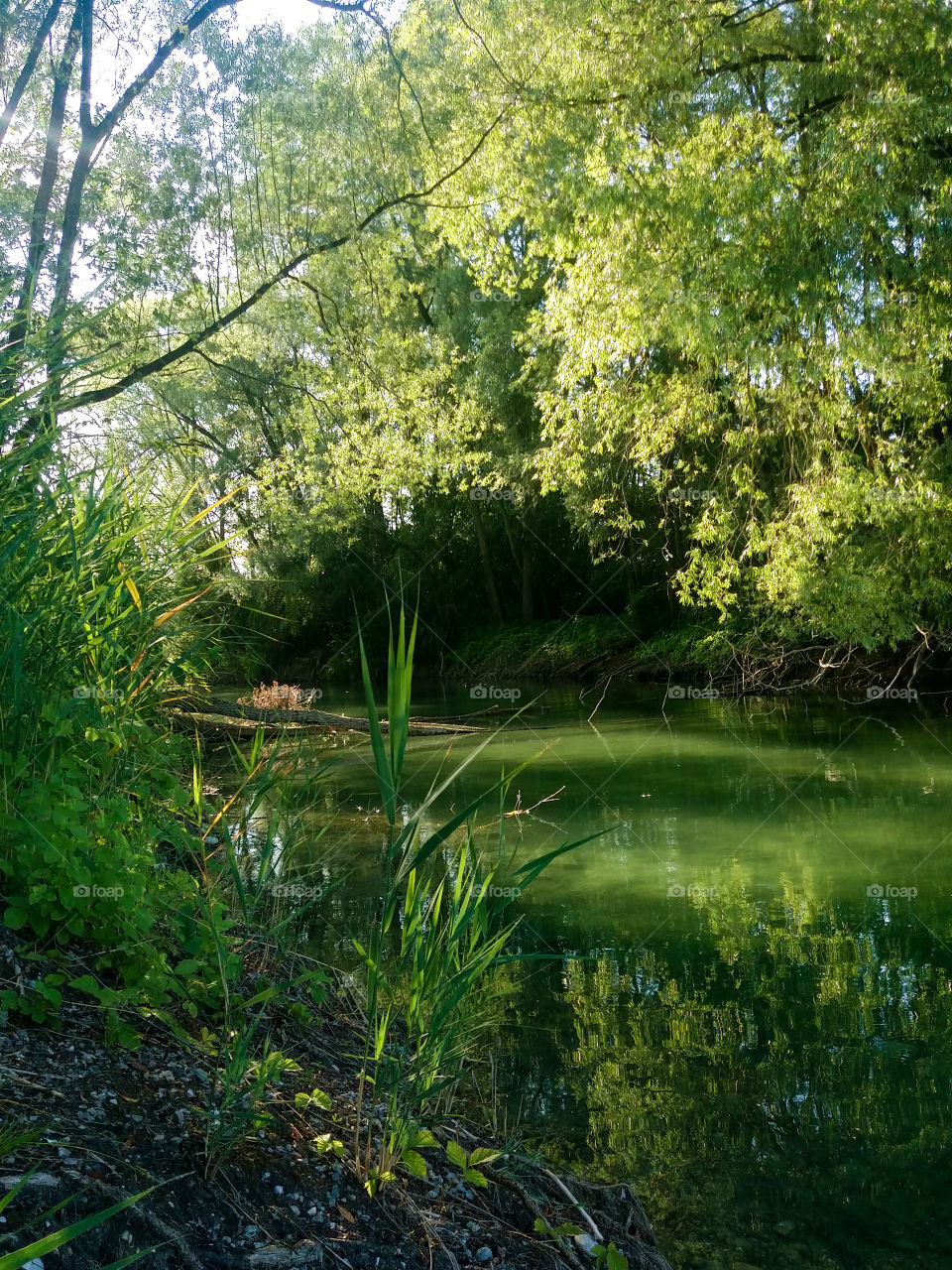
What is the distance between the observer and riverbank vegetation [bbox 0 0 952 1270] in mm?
2629

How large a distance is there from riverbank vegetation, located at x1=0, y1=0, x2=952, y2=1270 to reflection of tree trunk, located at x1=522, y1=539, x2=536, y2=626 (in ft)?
38.1

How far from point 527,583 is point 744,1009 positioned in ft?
82.0

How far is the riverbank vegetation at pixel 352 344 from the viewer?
2629 millimetres

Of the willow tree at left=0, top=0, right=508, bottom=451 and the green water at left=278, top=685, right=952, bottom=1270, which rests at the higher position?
the willow tree at left=0, top=0, right=508, bottom=451

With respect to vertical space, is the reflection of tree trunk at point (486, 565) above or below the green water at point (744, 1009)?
above

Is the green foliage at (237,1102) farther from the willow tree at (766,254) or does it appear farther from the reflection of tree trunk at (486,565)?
the reflection of tree trunk at (486,565)

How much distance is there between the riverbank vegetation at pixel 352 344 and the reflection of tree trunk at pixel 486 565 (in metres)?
11.1

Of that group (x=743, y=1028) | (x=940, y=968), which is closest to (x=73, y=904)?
(x=743, y=1028)

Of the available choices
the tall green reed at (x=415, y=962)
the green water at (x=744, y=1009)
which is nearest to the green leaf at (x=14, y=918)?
the tall green reed at (x=415, y=962)

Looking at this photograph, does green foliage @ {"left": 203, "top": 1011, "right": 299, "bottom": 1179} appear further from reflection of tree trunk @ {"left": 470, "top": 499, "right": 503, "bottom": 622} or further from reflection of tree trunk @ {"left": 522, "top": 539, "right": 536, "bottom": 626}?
reflection of tree trunk @ {"left": 522, "top": 539, "right": 536, "bottom": 626}

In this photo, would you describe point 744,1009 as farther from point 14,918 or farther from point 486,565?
point 486,565

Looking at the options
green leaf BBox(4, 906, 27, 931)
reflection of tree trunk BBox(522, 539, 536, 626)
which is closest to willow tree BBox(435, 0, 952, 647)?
green leaf BBox(4, 906, 27, 931)

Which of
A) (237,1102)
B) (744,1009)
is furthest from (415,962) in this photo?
(744,1009)

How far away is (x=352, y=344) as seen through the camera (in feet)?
56.0
